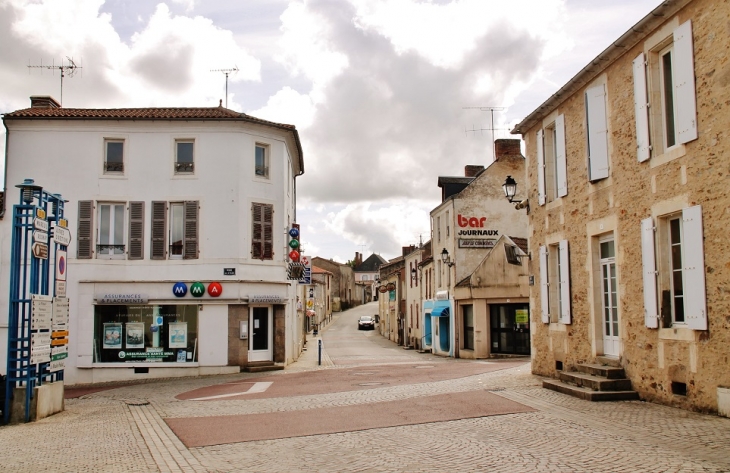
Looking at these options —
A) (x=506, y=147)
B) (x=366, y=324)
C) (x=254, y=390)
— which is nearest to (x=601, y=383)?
(x=254, y=390)

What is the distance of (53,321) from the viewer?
13.3 m

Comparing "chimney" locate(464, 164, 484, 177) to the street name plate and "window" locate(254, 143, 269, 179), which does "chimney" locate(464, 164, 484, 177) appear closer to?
"window" locate(254, 143, 269, 179)

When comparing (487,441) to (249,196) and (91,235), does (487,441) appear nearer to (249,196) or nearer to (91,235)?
(249,196)

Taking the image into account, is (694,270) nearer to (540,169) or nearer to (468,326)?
(540,169)

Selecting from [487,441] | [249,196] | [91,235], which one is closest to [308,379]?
[249,196]

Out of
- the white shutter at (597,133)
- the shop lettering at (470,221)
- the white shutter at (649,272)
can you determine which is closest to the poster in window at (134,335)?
the white shutter at (597,133)

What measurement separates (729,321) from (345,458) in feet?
18.8

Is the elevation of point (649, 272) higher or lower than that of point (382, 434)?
higher

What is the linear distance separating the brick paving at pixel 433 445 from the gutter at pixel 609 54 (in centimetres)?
627

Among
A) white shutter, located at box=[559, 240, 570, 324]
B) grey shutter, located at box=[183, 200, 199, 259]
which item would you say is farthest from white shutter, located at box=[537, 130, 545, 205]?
grey shutter, located at box=[183, 200, 199, 259]

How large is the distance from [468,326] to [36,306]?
23608mm

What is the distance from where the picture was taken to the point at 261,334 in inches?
949

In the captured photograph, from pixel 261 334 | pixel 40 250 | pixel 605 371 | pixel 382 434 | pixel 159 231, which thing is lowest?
pixel 382 434

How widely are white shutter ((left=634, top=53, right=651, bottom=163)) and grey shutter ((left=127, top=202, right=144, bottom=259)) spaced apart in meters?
16.5
